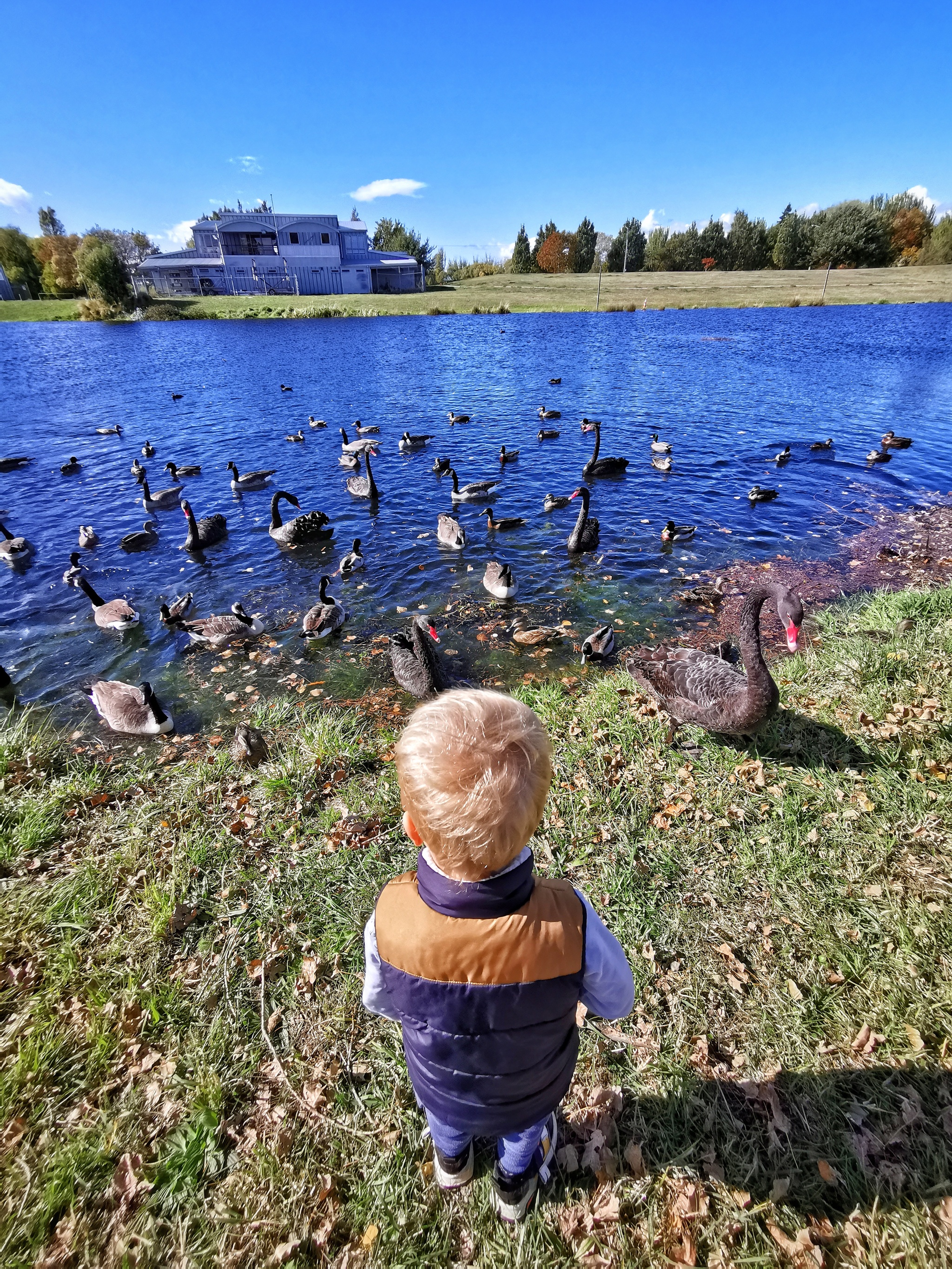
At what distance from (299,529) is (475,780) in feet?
46.3

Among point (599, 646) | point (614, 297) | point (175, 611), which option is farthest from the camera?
point (614, 297)

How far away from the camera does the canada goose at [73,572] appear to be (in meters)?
12.9

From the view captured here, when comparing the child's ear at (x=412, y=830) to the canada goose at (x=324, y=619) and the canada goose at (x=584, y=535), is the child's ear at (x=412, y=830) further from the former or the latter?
the canada goose at (x=584, y=535)

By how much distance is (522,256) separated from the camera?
11581 cm

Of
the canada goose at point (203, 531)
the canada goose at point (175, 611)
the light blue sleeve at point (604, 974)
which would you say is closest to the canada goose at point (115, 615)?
the canada goose at point (175, 611)

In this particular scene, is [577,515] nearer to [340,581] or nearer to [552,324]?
[340,581]

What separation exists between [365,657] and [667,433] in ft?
61.1

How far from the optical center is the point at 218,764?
651 centimetres

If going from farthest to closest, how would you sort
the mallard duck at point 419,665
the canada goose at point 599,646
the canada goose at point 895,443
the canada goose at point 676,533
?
the canada goose at point 895,443
the canada goose at point 676,533
the canada goose at point 599,646
the mallard duck at point 419,665

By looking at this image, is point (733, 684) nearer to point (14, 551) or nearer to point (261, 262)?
point (14, 551)

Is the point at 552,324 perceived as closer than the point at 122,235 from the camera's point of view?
Yes

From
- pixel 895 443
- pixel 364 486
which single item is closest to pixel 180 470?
pixel 364 486

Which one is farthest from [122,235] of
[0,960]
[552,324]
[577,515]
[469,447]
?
[0,960]

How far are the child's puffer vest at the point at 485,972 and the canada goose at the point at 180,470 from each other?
21.0 m
